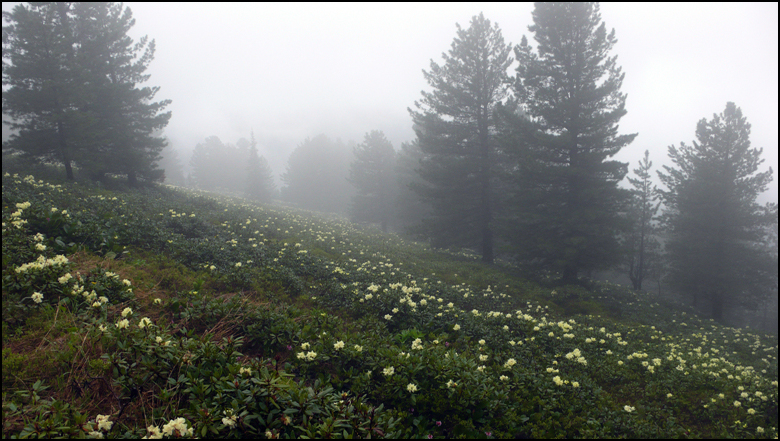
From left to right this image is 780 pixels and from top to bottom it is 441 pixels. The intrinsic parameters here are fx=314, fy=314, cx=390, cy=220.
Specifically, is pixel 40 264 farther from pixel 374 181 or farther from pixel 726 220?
pixel 374 181

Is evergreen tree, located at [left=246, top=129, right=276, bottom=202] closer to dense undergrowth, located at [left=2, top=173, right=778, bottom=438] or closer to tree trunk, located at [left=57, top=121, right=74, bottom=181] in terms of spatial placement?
tree trunk, located at [left=57, top=121, right=74, bottom=181]

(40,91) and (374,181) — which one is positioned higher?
(40,91)

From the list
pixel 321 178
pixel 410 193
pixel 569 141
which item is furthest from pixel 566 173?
pixel 321 178

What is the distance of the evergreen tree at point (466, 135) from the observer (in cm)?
1700

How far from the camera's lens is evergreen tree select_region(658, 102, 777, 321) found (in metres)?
19.0

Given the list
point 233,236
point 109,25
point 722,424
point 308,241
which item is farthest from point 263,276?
point 109,25

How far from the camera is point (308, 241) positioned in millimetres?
13016

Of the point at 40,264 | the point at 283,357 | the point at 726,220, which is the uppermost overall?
the point at 726,220

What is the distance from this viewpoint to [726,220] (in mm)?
19062

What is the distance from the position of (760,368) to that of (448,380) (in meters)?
10.1

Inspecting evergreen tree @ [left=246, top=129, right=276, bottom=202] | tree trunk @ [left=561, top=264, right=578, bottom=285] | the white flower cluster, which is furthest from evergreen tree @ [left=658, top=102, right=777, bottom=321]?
evergreen tree @ [left=246, top=129, right=276, bottom=202]

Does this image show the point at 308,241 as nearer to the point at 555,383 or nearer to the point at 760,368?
the point at 555,383

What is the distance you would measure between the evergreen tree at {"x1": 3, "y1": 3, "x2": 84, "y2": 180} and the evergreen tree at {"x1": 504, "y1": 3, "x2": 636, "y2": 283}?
65.4 feet

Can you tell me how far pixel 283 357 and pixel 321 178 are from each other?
4798 centimetres
